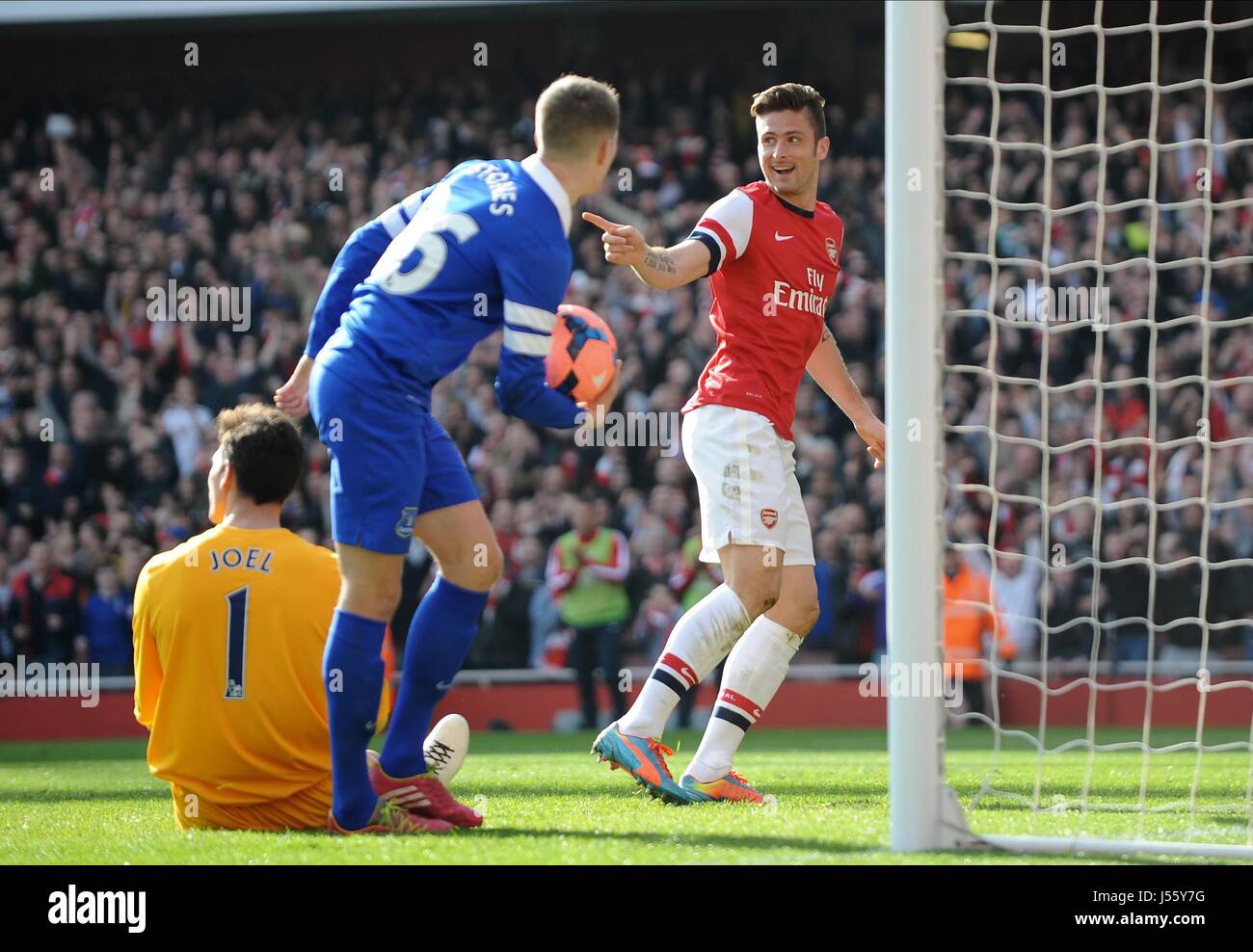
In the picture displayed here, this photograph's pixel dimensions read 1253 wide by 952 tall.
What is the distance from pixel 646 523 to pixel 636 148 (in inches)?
195

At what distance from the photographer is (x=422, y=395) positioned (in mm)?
4211

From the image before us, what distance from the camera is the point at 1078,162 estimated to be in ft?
46.5

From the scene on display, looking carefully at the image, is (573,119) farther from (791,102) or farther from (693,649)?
(693,649)

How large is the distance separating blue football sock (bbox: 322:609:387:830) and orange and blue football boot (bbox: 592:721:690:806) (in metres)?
1.17

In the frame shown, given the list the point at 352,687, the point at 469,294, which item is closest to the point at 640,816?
the point at 352,687

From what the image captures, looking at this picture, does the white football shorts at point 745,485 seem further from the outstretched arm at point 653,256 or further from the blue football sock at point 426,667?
the blue football sock at point 426,667

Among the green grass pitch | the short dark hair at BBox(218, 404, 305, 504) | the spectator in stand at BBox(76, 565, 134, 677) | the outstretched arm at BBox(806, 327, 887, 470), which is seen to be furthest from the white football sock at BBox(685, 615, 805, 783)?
the spectator in stand at BBox(76, 565, 134, 677)

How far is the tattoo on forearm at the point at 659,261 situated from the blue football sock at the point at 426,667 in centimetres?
115

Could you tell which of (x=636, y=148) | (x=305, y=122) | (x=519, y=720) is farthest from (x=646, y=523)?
(x=305, y=122)

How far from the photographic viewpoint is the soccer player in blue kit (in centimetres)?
404

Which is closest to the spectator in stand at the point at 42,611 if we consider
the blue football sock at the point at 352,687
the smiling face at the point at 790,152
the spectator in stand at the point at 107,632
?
the spectator in stand at the point at 107,632

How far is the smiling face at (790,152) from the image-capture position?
17.5 ft

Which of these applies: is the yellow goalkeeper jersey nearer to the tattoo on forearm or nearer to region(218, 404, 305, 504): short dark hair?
region(218, 404, 305, 504): short dark hair

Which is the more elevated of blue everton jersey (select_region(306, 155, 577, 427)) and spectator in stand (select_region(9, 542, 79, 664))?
blue everton jersey (select_region(306, 155, 577, 427))
